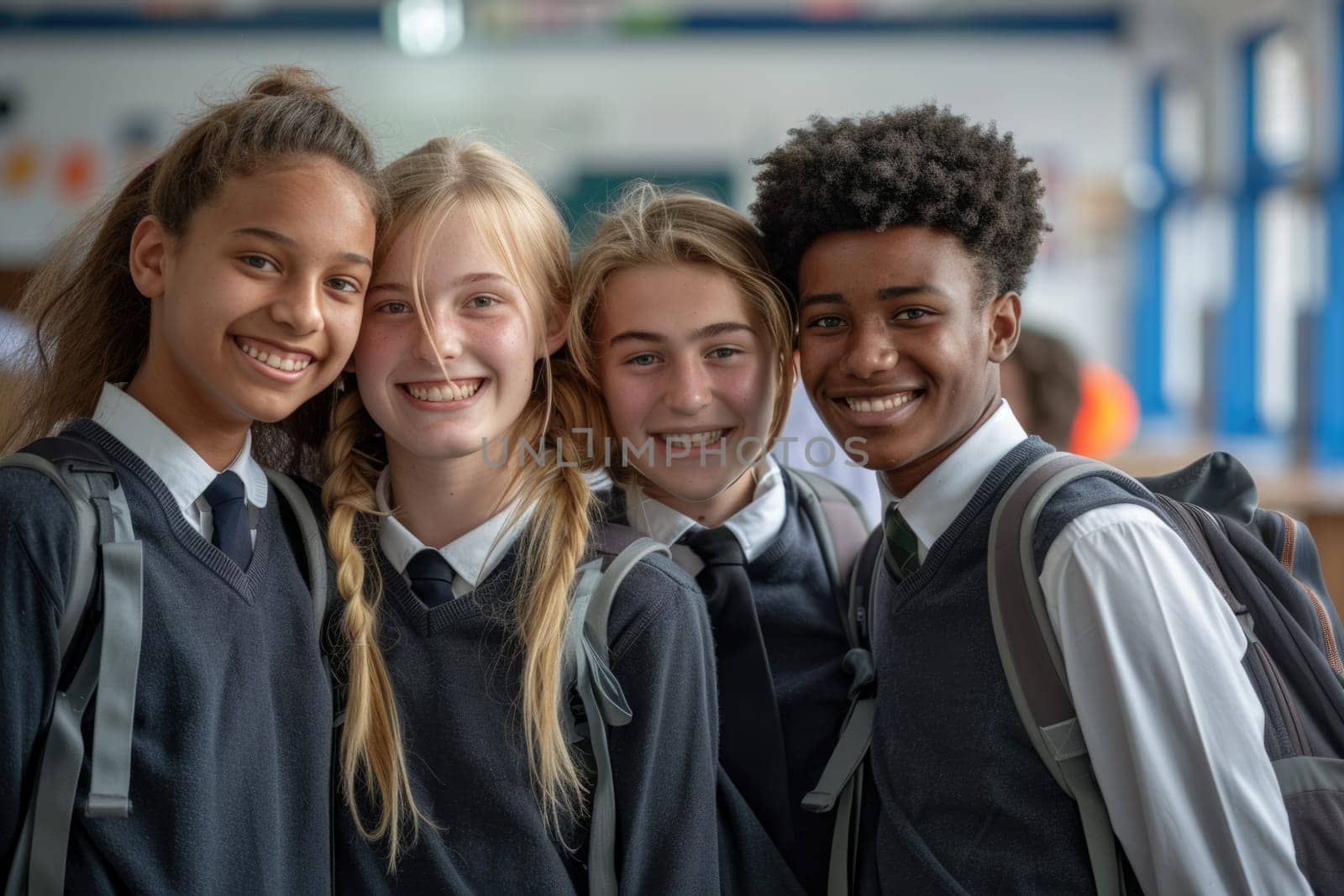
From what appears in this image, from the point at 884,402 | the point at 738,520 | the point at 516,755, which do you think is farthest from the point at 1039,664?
the point at 516,755

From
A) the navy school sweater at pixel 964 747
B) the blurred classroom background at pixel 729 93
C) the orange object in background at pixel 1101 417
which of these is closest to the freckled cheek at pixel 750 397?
the navy school sweater at pixel 964 747

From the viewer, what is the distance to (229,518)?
4.48 ft

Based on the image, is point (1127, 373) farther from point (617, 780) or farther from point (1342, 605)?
point (617, 780)

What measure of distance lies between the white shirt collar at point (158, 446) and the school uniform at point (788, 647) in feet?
1.84

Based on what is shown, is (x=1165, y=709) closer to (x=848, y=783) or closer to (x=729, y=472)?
(x=848, y=783)

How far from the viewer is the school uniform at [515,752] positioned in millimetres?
1385

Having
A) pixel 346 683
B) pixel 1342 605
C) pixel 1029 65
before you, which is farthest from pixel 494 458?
pixel 1029 65

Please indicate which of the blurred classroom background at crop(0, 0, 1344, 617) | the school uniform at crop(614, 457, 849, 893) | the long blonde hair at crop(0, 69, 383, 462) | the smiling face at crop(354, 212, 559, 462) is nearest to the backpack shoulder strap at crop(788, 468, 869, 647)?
the school uniform at crop(614, 457, 849, 893)

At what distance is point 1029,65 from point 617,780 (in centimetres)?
818

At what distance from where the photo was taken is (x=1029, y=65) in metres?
8.55

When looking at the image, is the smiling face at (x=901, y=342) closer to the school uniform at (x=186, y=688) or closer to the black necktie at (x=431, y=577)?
the black necktie at (x=431, y=577)

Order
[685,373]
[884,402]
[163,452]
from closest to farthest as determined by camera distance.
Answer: [163,452] < [884,402] < [685,373]

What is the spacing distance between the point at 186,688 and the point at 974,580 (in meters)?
0.85

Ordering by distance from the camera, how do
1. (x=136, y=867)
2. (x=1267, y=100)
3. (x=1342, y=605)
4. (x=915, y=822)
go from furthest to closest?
1. (x=1267, y=100)
2. (x=1342, y=605)
3. (x=915, y=822)
4. (x=136, y=867)
